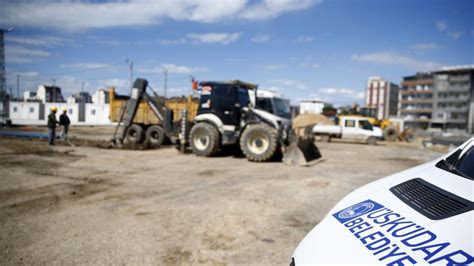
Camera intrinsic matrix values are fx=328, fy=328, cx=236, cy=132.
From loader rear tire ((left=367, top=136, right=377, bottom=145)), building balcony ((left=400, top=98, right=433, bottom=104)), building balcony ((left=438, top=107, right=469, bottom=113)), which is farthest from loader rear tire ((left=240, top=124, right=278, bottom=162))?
building balcony ((left=400, top=98, right=433, bottom=104))

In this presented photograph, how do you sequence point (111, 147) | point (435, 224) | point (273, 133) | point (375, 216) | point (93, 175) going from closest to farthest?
point (435, 224) < point (375, 216) < point (93, 175) < point (273, 133) < point (111, 147)

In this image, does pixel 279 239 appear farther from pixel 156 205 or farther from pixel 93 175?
pixel 93 175

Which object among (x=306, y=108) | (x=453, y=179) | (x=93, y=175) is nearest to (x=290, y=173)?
(x=93, y=175)

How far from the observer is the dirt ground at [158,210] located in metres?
3.87

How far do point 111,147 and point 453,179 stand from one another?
13.9 meters

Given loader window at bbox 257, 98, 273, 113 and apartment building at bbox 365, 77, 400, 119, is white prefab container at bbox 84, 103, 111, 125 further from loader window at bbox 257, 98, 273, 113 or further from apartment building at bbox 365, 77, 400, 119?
apartment building at bbox 365, 77, 400, 119

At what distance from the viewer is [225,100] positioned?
39.5 ft

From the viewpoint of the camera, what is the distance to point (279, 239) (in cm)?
440

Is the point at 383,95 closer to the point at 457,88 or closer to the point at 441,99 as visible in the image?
the point at 441,99

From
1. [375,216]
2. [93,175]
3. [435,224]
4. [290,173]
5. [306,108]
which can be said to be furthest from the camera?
[306,108]

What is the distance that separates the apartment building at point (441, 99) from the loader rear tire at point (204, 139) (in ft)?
232

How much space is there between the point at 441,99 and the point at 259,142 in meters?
77.0

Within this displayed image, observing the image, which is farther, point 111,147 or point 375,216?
point 111,147

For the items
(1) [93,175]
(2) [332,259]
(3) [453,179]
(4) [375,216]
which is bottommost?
(1) [93,175]
